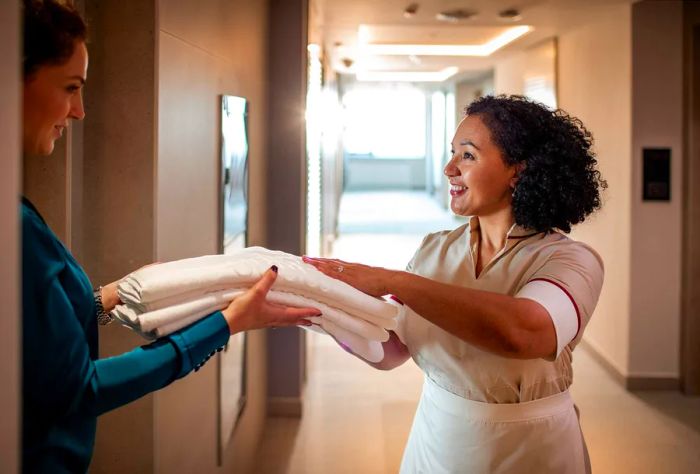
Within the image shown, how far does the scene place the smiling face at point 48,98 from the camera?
1.06m

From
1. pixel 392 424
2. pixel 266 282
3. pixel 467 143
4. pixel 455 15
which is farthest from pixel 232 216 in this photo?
pixel 455 15

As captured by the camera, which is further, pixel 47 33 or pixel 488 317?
pixel 488 317

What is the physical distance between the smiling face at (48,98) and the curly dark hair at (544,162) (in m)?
0.97

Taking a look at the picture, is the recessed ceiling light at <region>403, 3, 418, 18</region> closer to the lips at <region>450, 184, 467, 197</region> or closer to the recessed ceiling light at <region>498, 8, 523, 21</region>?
the recessed ceiling light at <region>498, 8, 523, 21</region>

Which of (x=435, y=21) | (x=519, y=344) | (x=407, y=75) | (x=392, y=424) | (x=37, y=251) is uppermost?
(x=407, y=75)

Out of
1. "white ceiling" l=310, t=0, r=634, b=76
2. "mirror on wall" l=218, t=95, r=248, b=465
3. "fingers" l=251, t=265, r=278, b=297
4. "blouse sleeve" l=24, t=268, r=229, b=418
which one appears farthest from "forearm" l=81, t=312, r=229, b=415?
"white ceiling" l=310, t=0, r=634, b=76

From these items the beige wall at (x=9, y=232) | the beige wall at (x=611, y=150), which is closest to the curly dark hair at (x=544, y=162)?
the beige wall at (x=9, y=232)

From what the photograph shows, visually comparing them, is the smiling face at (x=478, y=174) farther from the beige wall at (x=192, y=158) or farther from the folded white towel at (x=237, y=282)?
the beige wall at (x=192, y=158)

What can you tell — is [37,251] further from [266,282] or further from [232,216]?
[232,216]

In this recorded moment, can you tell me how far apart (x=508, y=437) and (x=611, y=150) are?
168 inches

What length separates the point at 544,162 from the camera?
5.51ft

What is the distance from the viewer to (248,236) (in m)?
3.48

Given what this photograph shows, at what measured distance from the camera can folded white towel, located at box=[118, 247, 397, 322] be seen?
1.27 metres

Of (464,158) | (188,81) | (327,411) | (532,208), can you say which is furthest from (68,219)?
(327,411)
